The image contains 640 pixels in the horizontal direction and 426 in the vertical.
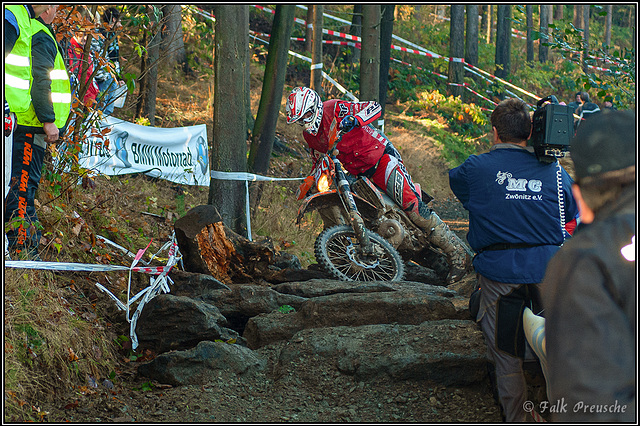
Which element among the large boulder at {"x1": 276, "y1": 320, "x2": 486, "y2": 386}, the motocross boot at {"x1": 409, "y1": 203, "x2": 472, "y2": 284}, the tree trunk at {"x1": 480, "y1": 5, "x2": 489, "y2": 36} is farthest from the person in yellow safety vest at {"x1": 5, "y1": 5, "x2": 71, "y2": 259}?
the tree trunk at {"x1": 480, "y1": 5, "x2": 489, "y2": 36}

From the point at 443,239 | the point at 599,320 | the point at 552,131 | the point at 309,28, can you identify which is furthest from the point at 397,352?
the point at 309,28

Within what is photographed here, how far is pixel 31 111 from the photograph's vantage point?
4891 millimetres

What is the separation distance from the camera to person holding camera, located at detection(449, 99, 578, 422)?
3664 mm

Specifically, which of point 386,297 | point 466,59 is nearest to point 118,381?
point 386,297

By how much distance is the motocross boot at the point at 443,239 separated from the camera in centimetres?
717

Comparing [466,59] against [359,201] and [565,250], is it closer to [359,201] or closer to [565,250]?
[359,201]

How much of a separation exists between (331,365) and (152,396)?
1.25 m

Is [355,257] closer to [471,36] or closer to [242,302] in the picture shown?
[242,302]

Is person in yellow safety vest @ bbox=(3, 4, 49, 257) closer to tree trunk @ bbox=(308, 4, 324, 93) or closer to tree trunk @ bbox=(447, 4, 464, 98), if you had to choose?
tree trunk @ bbox=(308, 4, 324, 93)

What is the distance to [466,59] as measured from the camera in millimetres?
23359

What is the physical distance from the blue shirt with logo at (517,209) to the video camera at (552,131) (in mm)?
84

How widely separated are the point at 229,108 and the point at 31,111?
3.23 metres

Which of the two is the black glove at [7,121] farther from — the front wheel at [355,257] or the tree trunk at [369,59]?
the tree trunk at [369,59]

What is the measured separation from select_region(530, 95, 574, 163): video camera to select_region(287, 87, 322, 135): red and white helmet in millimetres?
3315
